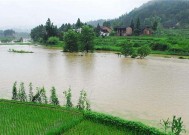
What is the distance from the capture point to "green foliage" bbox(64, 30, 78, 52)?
4534 cm

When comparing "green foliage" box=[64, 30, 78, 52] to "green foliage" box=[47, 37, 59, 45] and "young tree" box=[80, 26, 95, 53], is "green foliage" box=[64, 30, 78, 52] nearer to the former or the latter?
"young tree" box=[80, 26, 95, 53]

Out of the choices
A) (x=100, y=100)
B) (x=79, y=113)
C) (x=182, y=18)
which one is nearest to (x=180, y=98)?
(x=100, y=100)

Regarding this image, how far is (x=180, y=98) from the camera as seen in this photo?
16266 millimetres

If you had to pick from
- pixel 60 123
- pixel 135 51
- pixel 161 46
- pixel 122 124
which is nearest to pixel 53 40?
pixel 161 46

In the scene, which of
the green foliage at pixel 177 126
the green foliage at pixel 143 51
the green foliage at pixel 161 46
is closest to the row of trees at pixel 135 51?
the green foliage at pixel 143 51

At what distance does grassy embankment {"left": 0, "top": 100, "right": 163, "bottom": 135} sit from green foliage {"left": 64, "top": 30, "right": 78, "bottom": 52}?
34.0m

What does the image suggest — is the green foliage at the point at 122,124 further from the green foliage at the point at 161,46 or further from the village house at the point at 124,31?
the village house at the point at 124,31

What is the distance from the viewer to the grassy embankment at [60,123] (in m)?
9.49

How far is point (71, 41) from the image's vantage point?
4566 cm

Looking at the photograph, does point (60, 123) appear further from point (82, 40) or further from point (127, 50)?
point (82, 40)

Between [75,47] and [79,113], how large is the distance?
35.6 metres

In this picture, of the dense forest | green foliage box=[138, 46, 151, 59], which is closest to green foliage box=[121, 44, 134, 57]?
green foliage box=[138, 46, 151, 59]

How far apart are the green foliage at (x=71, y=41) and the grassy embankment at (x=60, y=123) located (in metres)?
34.0

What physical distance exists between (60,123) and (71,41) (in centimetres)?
3600
